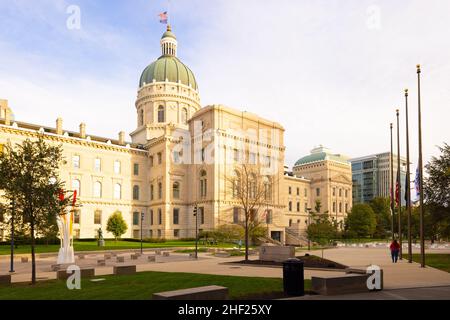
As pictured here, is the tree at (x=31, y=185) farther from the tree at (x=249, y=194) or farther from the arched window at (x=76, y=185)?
the arched window at (x=76, y=185)

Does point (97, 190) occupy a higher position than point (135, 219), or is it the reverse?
point (97, 190)

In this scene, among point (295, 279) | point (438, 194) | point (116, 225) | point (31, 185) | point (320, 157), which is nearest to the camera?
point (295, 279)

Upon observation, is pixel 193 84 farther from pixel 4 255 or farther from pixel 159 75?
pixel 4 255

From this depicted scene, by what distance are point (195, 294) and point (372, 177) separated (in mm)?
176094

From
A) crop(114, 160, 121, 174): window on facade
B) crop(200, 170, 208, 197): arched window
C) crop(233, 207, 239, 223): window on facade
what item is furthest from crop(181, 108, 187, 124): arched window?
crop(233, 207, 239, 223): window on facade

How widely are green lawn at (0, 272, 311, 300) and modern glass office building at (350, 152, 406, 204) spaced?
16420 cm

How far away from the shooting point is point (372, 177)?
174125mm

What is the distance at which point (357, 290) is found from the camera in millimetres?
13133

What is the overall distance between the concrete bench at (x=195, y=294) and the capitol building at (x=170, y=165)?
49778 mm

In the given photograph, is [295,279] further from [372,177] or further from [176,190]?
[372,177]

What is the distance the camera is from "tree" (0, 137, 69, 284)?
18.9 m

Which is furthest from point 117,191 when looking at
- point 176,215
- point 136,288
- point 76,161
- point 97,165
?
point 136,288
